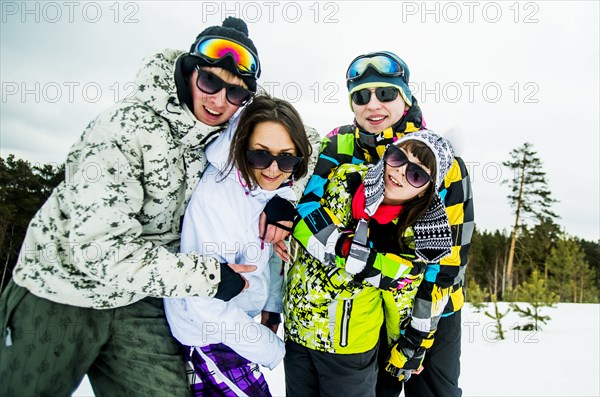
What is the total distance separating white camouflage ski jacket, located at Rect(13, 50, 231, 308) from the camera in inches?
71.4

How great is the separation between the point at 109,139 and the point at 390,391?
276cm

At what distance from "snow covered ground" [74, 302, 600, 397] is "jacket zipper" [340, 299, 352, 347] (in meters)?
3.53

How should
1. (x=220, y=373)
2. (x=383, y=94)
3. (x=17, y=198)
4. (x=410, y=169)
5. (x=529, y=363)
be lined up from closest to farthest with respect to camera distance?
(x=220, y=373) < (x=410, y=169) < (x=383, y=94) < (x=529, y=363) < (x=17, y=198)

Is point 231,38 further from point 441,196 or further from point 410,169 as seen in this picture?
point 441,196

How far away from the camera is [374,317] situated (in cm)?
262

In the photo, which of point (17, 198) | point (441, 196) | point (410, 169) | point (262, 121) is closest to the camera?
point (262, 121)

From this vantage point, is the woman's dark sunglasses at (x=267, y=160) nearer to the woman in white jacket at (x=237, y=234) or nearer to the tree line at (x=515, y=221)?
the woman in white jacket at (x=237, y=234)

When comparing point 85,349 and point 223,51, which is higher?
point 223,51

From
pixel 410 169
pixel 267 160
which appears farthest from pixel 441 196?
pixel 267 160

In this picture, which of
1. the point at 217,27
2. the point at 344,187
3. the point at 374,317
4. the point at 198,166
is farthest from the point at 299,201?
the point at 217,27

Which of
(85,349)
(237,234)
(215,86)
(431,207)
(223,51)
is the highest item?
(223,51)

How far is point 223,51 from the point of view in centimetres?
215

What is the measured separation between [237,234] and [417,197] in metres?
1.19

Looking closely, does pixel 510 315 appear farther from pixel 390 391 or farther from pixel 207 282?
pixel 207 282
